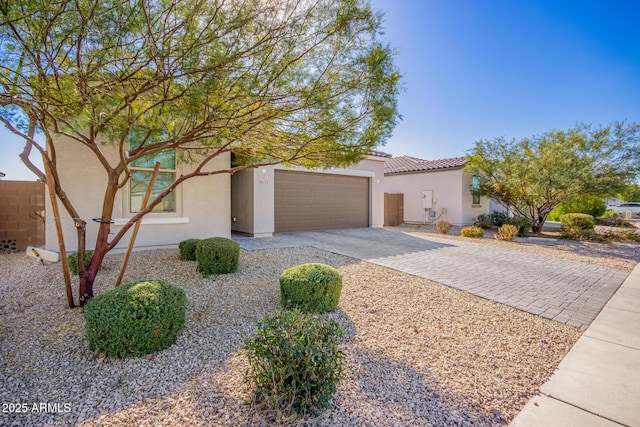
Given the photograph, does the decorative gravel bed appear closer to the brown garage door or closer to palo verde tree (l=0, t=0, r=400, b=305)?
palo verde tree (l=0, t=0, r=400, b=305)

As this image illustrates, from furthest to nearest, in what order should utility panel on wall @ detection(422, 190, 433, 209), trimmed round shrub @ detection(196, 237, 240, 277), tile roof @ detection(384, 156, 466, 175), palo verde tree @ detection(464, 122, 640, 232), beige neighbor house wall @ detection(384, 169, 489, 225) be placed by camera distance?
utility panel on wall @ detection(422, 190, 433, 209), tile roof @ detection(384, 156, 466, 175), beige neighbor house wall @ detection(384, 169, 489, 225), palo verde tree @ detection(464, 122, 640, 232), trimmed round shrub @ detection(196, 237, 240, 277)

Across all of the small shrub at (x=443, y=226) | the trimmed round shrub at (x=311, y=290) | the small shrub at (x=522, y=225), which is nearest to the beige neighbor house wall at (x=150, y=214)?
the trimmed round shrub at (x=311, y=290)

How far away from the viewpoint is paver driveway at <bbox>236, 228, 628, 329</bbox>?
4969 millimetres

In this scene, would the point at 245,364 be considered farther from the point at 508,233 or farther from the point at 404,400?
the point at 508,233

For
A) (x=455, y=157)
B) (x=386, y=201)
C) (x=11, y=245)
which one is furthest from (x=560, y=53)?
(x=11, y=245)

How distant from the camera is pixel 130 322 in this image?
2.90 metres

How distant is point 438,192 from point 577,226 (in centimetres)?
637

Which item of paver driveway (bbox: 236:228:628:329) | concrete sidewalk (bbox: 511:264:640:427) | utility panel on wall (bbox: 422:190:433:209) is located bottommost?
concrete sidewalk (bbox: 511:264:640:427)

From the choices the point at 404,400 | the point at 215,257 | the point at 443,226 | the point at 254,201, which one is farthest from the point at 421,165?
the point at 404,400

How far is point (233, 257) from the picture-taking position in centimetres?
586

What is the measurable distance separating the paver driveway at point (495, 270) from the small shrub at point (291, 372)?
12.8ft

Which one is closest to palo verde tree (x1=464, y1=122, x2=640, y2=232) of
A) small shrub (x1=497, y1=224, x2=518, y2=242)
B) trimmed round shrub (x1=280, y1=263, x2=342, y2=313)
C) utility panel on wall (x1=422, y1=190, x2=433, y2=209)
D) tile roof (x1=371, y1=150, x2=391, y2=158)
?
small shrub (x1=497, y1=224, x2=518, y2=242)

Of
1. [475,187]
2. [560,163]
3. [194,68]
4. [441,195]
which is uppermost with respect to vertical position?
[560,163]

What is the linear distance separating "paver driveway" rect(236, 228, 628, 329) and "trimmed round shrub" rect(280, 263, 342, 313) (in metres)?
2.76
